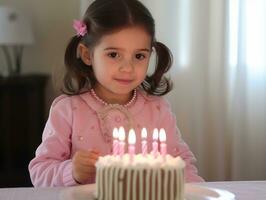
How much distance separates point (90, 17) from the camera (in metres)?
1.30

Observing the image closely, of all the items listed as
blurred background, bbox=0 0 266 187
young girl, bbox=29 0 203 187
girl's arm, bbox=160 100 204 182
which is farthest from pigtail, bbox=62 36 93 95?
blurred background, bbox=0 0 266 187

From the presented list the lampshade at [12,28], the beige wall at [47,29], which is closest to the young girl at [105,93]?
the lampshade at [12,28]

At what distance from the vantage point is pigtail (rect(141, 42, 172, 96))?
1.44 meters

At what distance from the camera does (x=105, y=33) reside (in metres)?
1.23

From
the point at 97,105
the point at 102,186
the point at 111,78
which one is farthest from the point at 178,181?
the point at 97,105

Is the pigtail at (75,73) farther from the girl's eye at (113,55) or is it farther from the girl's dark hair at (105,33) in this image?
the girl's eye at (113,55)

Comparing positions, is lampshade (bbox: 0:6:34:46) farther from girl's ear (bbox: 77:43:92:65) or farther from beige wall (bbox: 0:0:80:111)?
girl's ear (bbox: 77:43:92:65)

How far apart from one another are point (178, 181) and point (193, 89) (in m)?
1.87

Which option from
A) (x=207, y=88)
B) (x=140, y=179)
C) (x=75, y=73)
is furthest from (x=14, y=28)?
(x=140, y=179)

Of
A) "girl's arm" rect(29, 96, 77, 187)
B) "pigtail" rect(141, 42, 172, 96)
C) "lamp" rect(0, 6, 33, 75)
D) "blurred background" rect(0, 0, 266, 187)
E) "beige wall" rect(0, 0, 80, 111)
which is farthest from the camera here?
"beige wall" rect(0, 0, 80, 111)

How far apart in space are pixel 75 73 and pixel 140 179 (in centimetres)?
64

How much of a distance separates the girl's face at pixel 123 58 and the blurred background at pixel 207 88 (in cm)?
141

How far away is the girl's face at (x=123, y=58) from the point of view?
3.85 feet

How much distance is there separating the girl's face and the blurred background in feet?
4.64
